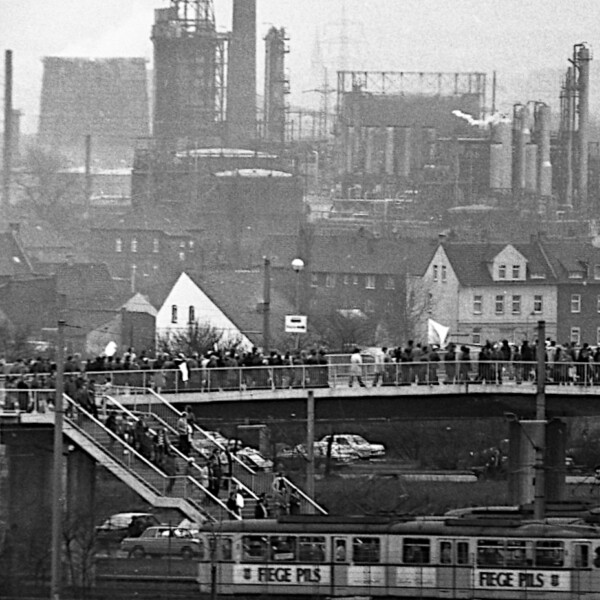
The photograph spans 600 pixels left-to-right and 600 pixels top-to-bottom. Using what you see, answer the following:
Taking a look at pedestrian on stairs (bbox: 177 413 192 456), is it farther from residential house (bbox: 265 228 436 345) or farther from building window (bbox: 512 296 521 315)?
residential house (bbox: 265 228 436 345)

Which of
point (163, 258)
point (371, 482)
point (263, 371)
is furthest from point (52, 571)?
point (163, 258)

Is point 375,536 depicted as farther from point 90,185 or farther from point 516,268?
point 90,185

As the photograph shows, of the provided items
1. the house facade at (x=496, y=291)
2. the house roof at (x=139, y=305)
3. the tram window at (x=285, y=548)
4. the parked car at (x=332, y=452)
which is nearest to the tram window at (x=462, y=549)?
the tram window at (x=285, y=548)

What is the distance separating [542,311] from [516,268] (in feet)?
4.75

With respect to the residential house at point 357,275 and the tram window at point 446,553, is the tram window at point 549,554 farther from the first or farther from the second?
the residential house at point 357,275

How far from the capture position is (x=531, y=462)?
Result: 23906 millimetres

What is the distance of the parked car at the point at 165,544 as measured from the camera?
18.2 meters

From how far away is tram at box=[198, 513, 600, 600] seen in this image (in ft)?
52.4

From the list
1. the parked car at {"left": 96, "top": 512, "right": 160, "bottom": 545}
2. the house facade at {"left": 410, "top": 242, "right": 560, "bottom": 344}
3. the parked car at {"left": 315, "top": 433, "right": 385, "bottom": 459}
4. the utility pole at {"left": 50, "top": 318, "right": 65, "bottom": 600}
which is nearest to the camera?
the utility pole at {"left": 50, "top": 318, "right": 65, "bottom": 600}

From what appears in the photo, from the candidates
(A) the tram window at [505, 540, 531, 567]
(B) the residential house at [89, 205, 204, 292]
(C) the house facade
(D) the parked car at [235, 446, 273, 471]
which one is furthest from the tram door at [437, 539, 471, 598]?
(B) the residential house at [89, 205, 204, 292]

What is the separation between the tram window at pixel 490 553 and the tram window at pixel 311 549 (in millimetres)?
1257

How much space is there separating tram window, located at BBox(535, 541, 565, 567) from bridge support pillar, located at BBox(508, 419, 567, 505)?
6.40 metres

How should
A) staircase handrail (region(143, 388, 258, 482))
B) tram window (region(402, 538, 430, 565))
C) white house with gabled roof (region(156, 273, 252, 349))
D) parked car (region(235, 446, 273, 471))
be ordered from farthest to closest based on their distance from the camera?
white house with gabled roof (region(156, 273, 252, 349)) < parked car (region(235, 446, 273, 471)) < staircase handrail (region(143, 388, 258, 482)) < tram window (region(402, 538, 430, 565))

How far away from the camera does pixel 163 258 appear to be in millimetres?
77000
